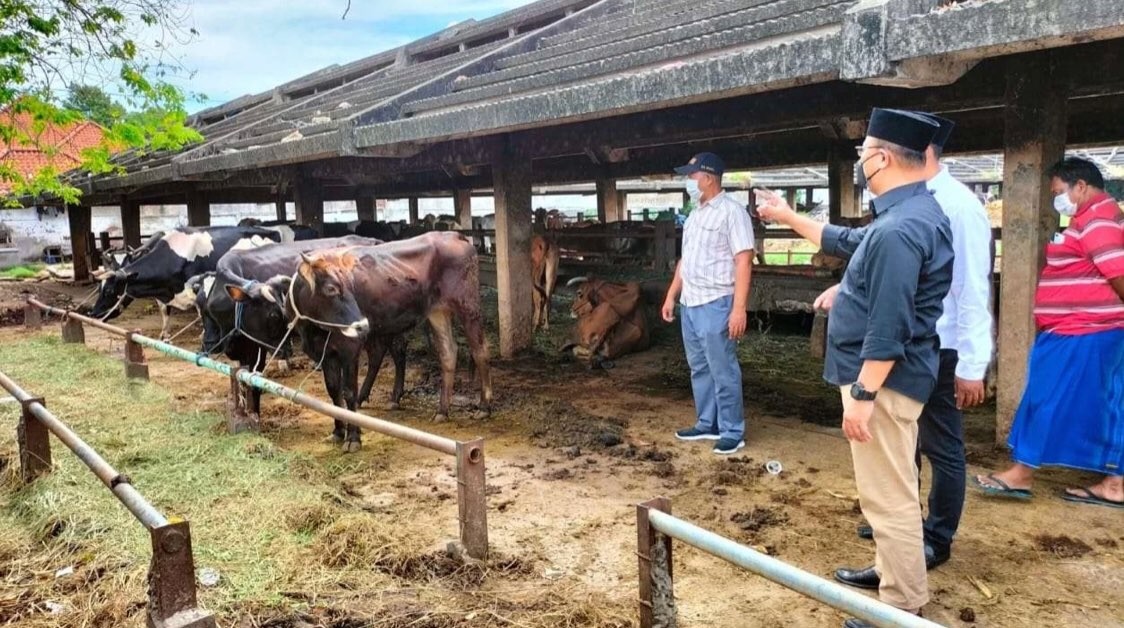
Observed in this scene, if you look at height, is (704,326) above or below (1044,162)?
below

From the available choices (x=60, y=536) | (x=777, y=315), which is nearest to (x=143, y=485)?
(x=60, y=536)

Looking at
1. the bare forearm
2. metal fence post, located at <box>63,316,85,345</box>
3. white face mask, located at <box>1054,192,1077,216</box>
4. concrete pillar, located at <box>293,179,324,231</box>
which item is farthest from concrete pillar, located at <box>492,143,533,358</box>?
metal fence post, located at <box>63,316,85,345</box>

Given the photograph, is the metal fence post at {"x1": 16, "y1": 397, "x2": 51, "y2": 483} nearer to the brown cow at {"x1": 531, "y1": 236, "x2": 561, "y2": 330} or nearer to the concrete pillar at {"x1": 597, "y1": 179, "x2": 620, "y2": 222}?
the brown cow at {"x1": 531, "y1": 236, "x2": 561, "y2": 330}

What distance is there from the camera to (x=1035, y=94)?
4.50 m

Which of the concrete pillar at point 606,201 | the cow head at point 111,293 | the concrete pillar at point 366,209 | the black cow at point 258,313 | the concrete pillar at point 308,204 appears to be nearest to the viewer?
the black cow at point 258,313

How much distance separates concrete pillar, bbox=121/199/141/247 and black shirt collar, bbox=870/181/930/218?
16.4 metres

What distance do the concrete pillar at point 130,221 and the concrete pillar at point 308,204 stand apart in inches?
264

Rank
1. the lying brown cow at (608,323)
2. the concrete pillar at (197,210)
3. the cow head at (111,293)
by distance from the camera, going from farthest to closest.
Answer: the concrete pillar at (197,210), the cow head at (111,293), the lying brown cow at (608,323)

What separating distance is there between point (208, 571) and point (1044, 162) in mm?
4877

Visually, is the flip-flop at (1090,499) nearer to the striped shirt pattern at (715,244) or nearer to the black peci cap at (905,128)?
the striped shirt pattern at (715,244)

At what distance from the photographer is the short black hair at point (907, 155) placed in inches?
105

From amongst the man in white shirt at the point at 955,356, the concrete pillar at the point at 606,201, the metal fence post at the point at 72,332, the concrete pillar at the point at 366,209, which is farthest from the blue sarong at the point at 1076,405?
the concrete pillar at the point at 366,209

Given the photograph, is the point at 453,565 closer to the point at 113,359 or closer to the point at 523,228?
the point at 523,228

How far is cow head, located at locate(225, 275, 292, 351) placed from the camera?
5.48 m
